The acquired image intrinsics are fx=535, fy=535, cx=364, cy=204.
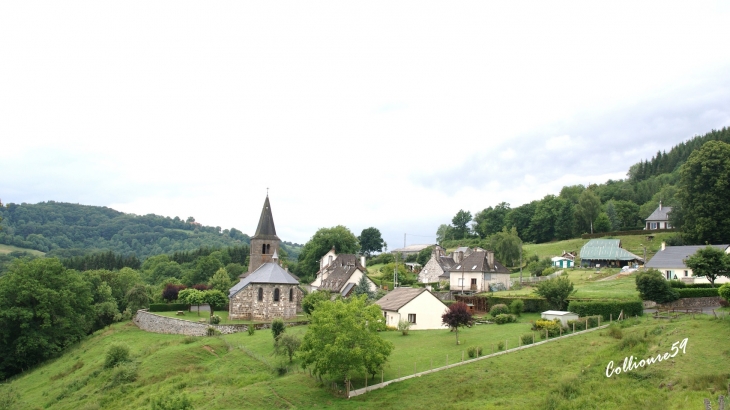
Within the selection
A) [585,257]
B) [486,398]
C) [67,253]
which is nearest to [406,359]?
[486,398]

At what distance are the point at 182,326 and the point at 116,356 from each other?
Result: 814 cm

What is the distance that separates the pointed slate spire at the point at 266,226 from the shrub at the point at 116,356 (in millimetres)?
29491

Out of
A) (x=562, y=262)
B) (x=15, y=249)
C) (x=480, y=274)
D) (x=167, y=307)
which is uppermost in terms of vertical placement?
(x=15, y=249)

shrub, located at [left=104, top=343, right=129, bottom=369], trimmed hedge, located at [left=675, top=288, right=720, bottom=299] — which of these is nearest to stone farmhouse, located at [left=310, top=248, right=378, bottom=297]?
shrub, located at [left=104, top=343, right=129, bottom=369]

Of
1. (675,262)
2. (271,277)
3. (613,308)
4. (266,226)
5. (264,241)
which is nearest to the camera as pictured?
(613,308)

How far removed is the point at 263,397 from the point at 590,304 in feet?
72.0

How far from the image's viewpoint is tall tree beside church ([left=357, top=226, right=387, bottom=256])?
130 metres

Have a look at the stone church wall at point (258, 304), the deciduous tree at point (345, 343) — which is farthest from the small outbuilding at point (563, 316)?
the stone church wall at point (258, 304)

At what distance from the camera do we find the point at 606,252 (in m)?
72.0

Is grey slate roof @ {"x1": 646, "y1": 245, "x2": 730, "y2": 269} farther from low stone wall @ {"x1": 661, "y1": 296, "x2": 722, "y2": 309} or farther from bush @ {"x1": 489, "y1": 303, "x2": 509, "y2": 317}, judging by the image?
bush @ {"x1": 489, "y1": 303, "x2": 509, "y2": 317}

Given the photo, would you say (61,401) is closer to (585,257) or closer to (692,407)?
(692,407)

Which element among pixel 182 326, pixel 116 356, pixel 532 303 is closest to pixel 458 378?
pixel 532 303

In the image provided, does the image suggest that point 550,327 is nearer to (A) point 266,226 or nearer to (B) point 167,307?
(B) point 167,307

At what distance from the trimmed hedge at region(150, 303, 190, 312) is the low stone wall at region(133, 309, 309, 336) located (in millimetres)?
2327
